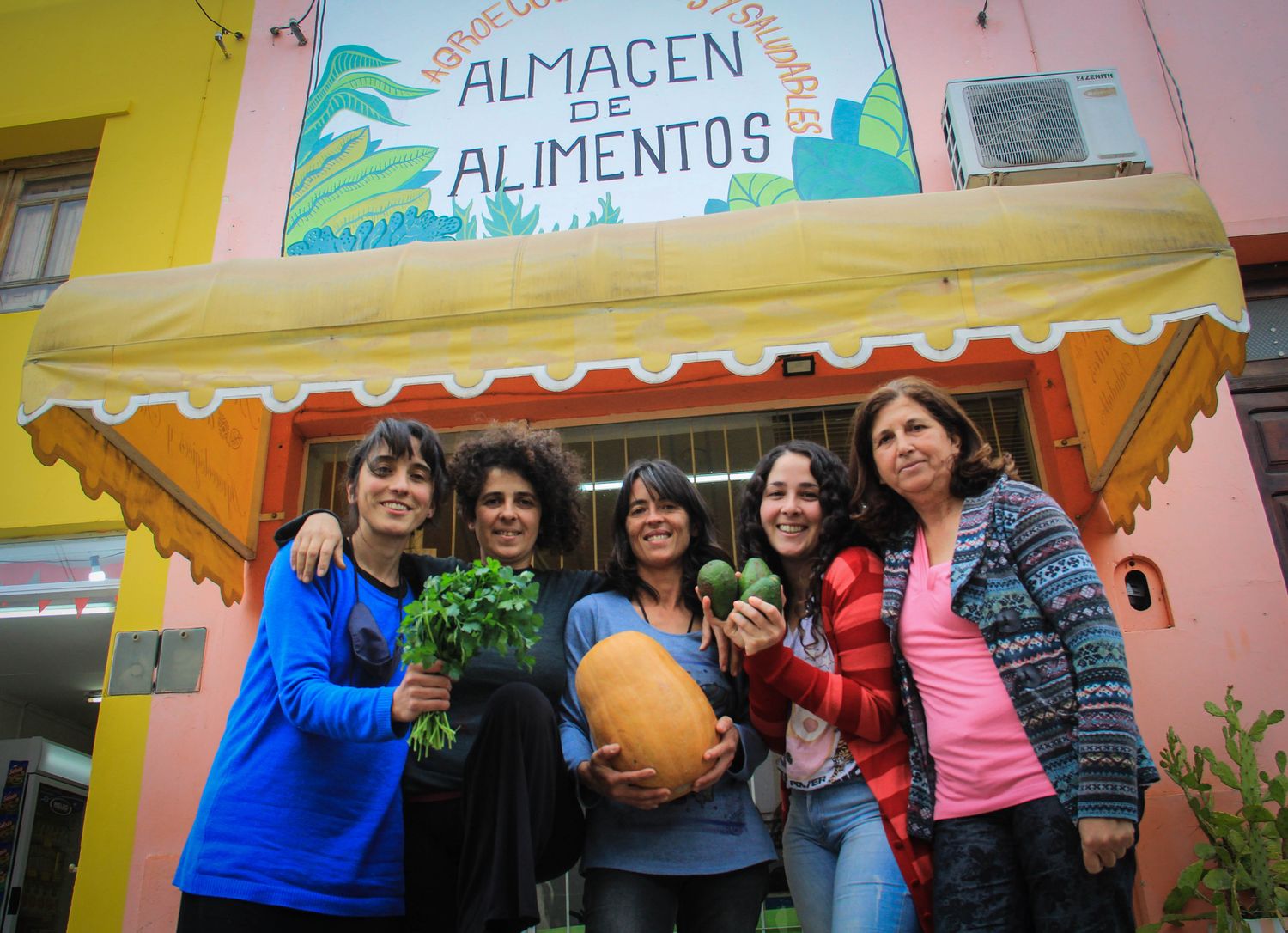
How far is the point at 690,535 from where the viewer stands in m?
2.74

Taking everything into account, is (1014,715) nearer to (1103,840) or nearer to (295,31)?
(1103,840)

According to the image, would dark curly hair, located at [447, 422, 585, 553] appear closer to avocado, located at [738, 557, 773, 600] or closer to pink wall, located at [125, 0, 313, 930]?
avocado, located at [738, 557, 773, 600]

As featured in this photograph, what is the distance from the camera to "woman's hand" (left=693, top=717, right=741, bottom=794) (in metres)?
2.21

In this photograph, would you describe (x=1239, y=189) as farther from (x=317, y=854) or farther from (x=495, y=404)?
(x=317, y=854)

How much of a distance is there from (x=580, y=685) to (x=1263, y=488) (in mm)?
3353

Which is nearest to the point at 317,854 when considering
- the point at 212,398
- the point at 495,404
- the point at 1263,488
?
the point at 212,398

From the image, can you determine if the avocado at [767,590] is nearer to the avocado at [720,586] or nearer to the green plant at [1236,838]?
the avocado at [720,586]

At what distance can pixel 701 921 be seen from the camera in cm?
224

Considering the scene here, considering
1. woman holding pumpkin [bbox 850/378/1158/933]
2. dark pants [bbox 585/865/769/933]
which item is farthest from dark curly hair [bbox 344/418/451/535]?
woman holding pumpkin [bbox 850/378/1158/933]

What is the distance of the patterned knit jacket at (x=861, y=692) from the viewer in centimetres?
212

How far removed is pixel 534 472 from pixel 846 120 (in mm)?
2855

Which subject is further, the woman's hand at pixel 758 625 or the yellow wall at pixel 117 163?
the yellow wall at pixel 117 163

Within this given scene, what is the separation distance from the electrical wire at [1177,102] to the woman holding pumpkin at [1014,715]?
3.03 metres

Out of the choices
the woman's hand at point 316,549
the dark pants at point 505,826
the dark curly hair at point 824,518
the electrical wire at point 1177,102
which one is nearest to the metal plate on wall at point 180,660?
the woman's hand at point 316,549
